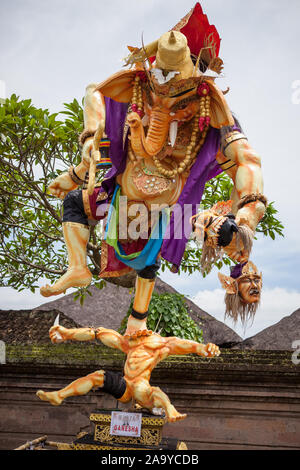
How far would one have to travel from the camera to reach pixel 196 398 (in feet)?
11.6

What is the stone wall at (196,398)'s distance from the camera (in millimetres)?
3355

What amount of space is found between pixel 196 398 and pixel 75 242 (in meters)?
1.64

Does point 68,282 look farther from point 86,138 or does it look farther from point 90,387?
point 86,138

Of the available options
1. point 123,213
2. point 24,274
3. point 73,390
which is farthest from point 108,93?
point 24,274

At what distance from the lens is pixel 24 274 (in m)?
6.32

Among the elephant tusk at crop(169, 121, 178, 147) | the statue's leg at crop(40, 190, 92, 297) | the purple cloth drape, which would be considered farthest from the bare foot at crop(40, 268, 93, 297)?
the elephant tusk at crop(169, 121, 178, 147)

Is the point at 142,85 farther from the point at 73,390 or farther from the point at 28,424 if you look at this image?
the point at 28,424

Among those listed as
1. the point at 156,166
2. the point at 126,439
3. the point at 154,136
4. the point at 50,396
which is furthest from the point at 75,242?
the point at 126,439

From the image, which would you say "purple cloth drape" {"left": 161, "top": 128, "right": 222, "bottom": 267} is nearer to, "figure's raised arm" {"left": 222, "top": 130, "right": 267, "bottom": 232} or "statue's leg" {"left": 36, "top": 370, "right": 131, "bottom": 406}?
"figure's raised arm" {"left": 222, "top": 130, "right": 267, "bottom": 232}

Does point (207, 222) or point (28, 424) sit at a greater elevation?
point (207, 222)

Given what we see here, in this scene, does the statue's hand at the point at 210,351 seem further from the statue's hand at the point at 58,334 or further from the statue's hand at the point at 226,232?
the statue's hand at the point at 58,334

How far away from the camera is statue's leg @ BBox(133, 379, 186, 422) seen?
2.45 meters

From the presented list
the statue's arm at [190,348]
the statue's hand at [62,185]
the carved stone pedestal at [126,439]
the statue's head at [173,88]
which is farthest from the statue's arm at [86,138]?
the carved stone pedestal at [126,439]

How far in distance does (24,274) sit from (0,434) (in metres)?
2.80
